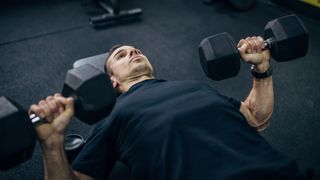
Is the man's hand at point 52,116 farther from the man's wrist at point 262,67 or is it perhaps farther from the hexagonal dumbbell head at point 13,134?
the man's wrist at point 262,67

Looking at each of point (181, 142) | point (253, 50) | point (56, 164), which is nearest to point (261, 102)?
point (253, 50)

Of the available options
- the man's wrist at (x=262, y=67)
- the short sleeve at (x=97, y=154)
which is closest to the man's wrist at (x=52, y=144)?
the short sleeve at (x=97, y=154)

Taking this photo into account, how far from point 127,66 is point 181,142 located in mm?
601

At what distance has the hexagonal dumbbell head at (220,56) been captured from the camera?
1.67m

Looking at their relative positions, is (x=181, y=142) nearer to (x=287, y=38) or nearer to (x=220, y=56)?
(x=220, y=56)

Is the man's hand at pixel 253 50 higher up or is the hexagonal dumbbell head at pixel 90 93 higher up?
the hexagonal dumbbell head at pixel 90 93

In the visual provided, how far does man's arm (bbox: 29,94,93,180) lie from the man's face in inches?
22.7

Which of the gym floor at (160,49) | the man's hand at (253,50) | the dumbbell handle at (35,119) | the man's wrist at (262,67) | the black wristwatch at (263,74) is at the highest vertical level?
the dumbbell handle at (35,119)

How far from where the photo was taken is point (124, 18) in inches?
150

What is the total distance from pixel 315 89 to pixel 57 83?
1.93 metres

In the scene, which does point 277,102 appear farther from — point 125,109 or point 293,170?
point 125,109

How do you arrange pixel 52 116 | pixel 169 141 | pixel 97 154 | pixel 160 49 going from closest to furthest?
1. pixel 52 116
2. pixel 169 141
3. pixel 97 154
4. pixel 160 49

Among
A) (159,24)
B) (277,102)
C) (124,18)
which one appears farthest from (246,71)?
(124,18)

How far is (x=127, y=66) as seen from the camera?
6.27 feet
